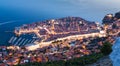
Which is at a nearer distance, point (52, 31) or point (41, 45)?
point (41, 45)

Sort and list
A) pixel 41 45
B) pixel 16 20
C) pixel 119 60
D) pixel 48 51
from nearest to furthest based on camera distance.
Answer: pixel 119 60 < pixel 48 51 < pixel 41 45 < pixel 16 20

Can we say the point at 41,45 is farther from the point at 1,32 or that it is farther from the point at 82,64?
the point at 82,64

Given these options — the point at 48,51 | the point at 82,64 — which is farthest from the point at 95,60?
the point at 48,51

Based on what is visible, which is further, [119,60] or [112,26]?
[112,26]

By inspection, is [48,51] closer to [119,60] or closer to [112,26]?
[112,26]

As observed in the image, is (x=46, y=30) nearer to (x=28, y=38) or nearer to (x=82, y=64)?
(x=28, y=38)

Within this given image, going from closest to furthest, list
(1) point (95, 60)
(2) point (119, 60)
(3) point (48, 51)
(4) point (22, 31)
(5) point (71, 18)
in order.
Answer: (2) point (119, 60) → (1) point (95, 60) → (3) point (48, 51) → (4) point (22, 31) → (5) point (71, 18)

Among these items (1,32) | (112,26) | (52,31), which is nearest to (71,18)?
(52,31)

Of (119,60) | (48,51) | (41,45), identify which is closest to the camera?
(119,60)

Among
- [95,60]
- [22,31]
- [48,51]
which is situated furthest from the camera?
[22,31]
